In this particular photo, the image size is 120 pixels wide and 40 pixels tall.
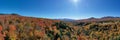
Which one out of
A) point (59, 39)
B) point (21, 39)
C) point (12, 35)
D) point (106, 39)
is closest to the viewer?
point (12, 35)

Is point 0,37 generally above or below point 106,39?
above

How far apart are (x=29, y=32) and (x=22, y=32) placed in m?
2.94

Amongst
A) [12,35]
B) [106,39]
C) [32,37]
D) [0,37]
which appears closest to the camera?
[0,37]

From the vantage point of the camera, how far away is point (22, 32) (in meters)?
44.2

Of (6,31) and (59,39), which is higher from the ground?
(6,31)

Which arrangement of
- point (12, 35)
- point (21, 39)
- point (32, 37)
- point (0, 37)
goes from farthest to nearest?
1. point (32, 37)
2. point (21, 39)
3. point (12, 35)
4. point (0, 37)

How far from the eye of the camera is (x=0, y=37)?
3572 centimetres

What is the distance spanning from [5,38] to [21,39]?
14.4ft

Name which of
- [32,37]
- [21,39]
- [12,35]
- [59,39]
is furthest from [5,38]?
[59,39]

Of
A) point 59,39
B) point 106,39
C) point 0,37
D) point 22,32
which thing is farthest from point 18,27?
point 106,39

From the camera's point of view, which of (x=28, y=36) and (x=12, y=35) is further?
(x=28, y=36)

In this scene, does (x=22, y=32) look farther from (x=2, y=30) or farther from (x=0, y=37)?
(x=0, y=37)

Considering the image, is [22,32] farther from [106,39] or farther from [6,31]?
[106,39]

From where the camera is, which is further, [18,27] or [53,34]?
[53,34]
